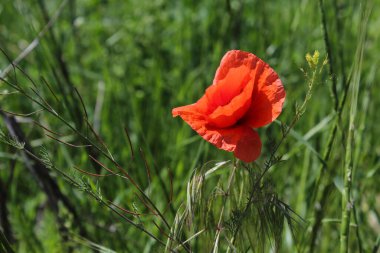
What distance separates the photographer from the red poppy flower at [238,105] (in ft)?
3.02

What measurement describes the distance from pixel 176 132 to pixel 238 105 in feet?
3.75

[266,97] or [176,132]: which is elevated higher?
[266,97]

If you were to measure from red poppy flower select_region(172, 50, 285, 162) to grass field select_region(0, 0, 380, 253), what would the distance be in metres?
0.05

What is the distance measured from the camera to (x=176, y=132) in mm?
2051

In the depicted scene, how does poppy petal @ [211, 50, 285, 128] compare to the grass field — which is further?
the grass field

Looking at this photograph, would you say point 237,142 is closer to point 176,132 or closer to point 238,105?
point 238,105

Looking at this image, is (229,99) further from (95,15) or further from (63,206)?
(95,15)

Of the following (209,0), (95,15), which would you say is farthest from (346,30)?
(95,15)

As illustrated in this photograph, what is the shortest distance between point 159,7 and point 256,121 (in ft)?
5.38

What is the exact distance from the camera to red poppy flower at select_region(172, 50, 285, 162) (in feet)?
3.02

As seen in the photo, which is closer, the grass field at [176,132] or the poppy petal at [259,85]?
the poppy petal at [259,85]

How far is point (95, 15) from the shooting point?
2.63 metres

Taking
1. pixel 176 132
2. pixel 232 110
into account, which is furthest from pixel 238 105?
pixel 176 132

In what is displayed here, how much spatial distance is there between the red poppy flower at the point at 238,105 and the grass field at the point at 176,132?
5 cm
